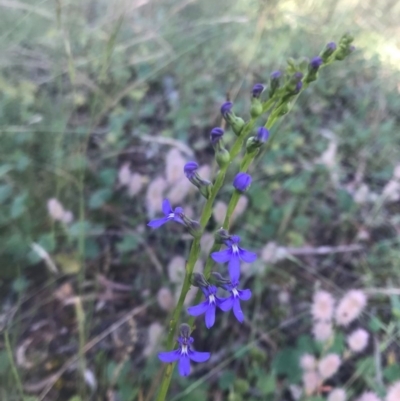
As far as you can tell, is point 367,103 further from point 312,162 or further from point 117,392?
point 117,392

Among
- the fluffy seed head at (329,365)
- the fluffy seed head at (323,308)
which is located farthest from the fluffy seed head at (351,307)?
the fluffy seed head at (329,365)

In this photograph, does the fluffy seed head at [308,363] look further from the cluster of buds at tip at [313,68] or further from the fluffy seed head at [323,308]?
the cluster of buds at tip at [313,68]

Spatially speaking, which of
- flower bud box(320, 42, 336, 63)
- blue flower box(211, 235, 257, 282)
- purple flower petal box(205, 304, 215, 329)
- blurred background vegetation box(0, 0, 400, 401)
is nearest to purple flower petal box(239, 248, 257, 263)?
blue flower box(211, 235, 257, 282)

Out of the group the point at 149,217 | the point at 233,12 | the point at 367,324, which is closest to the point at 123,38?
the point at 233,12

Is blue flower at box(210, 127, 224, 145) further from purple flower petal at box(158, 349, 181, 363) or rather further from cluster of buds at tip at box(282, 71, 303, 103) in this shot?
purple flower petal at box(158, 349, 181, 363)

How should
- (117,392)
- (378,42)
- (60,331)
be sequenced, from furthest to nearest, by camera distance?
(378,42), (60,331), (117,392)
